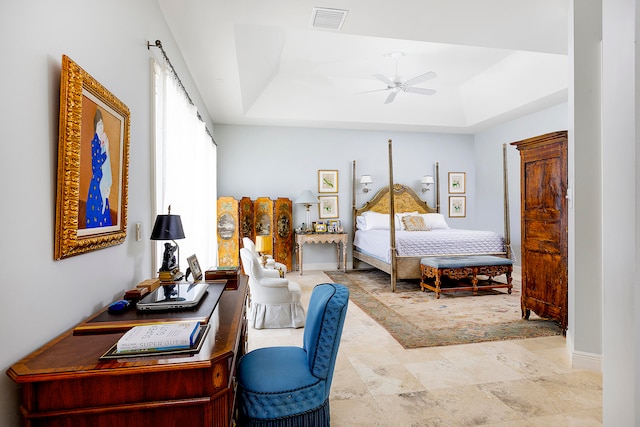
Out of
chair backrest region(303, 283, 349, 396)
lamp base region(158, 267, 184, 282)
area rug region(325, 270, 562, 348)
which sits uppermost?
lamp base region(158, 267, 184, 282)

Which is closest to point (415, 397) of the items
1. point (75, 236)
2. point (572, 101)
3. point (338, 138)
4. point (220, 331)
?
point (220, 331)

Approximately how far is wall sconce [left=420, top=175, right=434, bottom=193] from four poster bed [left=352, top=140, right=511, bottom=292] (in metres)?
0.19

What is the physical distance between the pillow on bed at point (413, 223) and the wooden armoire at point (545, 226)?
2.82 m

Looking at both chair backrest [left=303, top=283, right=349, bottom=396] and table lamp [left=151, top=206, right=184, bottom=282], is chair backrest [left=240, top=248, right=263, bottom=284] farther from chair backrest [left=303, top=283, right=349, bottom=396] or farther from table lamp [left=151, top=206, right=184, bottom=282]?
chair backrest [left=303, top=283, right=349, bottom=396]

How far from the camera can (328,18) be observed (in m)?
3.13

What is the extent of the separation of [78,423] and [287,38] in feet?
15.8

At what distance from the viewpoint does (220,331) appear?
4.56 feet

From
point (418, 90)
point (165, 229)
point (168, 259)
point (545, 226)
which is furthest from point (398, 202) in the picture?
point (165, 229)

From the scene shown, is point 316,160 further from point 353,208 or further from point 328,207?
point 353,208

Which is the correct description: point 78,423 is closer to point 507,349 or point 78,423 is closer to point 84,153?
point 84,153

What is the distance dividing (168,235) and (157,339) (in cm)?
100

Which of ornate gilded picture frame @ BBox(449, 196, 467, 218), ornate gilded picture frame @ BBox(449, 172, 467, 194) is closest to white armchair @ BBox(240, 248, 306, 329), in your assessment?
ornate gilded picture frame @ BBox(449, 196, 467, 218)

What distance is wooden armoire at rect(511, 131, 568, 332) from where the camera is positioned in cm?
328

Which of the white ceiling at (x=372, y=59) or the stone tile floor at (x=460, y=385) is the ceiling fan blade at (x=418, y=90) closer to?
the white ceiling at (x=372, y=59)
